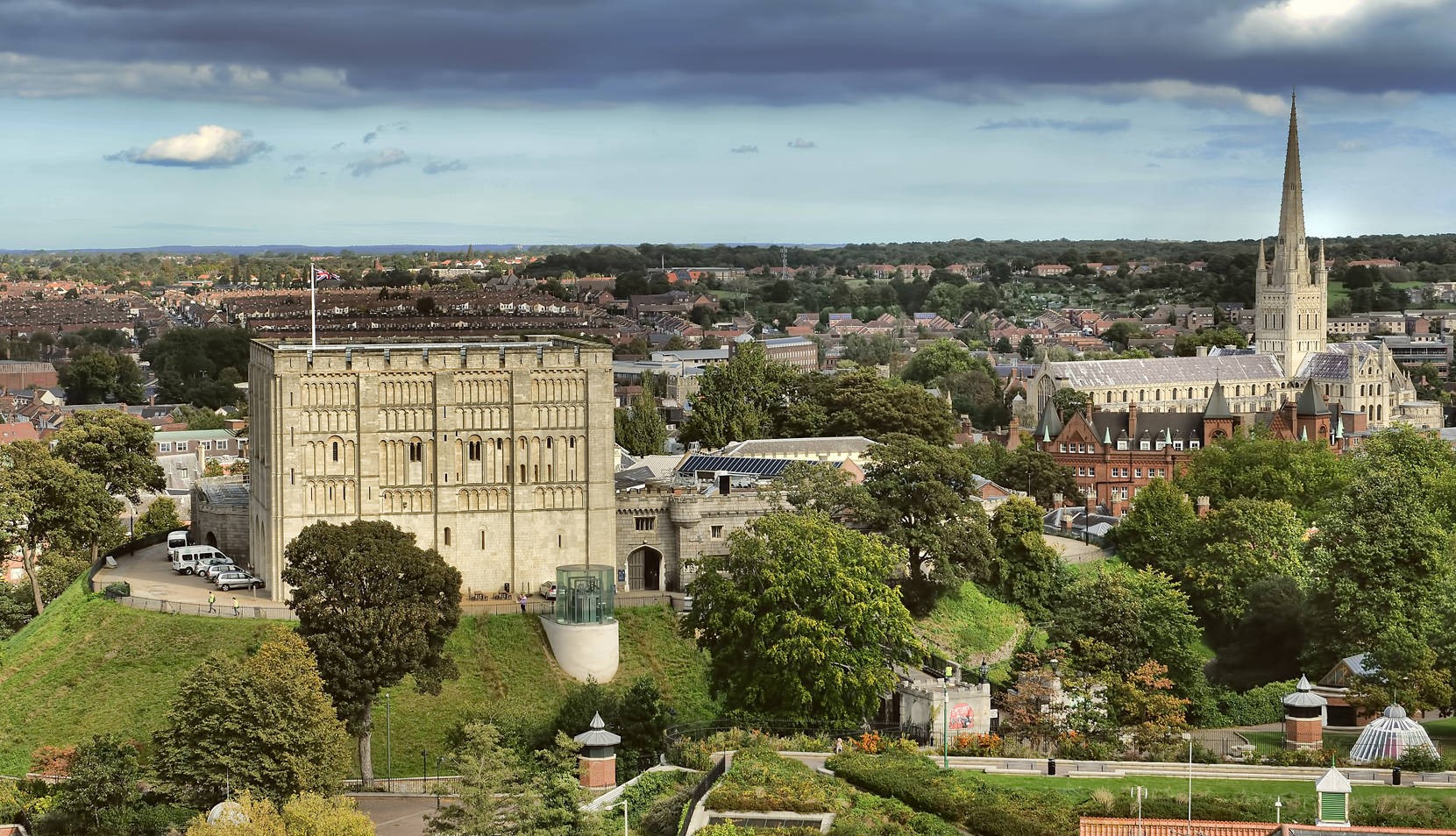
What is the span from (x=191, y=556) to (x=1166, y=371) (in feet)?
325

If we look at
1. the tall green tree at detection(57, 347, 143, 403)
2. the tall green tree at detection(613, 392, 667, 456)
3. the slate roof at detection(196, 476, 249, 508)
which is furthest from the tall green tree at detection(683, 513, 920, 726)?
the tall green tree at detection(57, 347, 143, 403)

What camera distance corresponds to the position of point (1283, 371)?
16938cm

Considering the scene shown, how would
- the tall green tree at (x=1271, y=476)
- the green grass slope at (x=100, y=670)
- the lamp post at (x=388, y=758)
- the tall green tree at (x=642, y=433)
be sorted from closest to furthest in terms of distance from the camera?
the lamp post at (x=388, y=758) < the green grass slope at (x=100, y=670) < the tall green tree at (x=1271, y=476) < the tall green tree at (x=642, y=433)

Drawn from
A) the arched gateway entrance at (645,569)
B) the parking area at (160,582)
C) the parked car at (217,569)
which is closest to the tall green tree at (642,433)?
the arched gateway entrance at (645,569)

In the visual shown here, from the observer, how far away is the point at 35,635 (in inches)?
2896

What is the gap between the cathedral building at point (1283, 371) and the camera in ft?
521

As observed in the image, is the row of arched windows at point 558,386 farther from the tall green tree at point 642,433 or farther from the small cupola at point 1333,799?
the small cupola at point 1333,799

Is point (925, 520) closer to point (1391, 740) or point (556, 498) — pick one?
point (556, 498)

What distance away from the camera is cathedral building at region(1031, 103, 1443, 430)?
159 meters

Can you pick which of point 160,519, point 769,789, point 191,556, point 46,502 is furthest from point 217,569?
point 769,789

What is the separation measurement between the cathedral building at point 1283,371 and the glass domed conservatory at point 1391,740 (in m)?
93.2

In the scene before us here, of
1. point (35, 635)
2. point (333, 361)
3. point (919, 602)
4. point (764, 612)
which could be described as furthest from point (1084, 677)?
point (35, 635)

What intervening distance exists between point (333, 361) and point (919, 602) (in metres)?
23.0

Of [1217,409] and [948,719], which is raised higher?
[1217,409]
